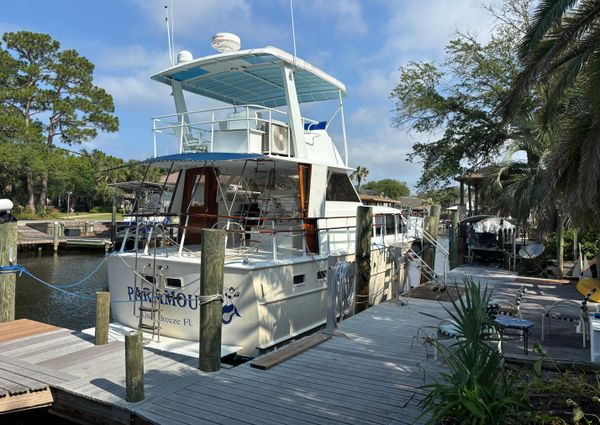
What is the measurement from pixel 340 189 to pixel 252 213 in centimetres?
240

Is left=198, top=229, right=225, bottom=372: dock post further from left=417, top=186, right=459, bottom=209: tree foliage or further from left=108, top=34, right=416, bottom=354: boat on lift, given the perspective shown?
left=417, top=186, right=459, bottom=209: tree foliage

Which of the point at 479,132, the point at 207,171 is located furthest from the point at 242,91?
the point at 479,132

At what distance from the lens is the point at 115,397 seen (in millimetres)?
5418

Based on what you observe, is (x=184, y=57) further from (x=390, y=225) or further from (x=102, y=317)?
(x=390, y=225)

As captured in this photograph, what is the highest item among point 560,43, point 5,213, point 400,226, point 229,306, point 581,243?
point 560,43

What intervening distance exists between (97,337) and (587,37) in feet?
30.2

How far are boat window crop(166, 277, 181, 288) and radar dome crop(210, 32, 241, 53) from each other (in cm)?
535

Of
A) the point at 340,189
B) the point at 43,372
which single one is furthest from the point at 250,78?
the point at 43,372

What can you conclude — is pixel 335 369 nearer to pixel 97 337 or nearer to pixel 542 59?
pixel 97 337

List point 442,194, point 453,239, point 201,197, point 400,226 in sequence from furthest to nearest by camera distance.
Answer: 1. point 442,194
2. point 453,239
3. point 400,226
4. point 201,197

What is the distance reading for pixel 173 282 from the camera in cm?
819

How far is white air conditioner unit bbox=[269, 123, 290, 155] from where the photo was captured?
32.5ft

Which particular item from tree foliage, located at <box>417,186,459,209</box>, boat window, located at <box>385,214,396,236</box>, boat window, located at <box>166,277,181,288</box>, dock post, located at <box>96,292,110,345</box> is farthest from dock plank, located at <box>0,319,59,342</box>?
tree foliage, located at <box>417,186,459,209</box>

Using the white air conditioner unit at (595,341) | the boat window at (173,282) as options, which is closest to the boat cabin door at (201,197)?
the boat window at (173,282)
